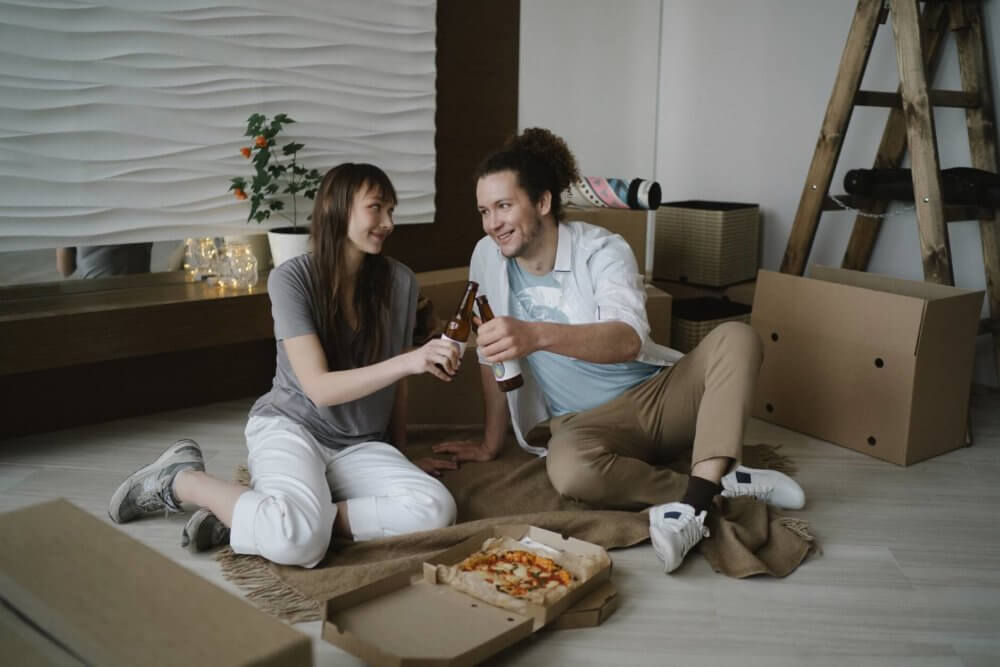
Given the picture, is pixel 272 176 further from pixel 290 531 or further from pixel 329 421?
pixel 290 531

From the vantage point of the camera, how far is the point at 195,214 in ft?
10.3

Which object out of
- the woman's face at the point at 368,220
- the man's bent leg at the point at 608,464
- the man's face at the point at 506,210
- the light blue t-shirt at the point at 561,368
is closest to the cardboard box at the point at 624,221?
the light blue t-shirt at the point at 561,368

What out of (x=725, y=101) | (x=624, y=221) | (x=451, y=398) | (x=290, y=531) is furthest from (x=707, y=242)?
(x=290, y=531)

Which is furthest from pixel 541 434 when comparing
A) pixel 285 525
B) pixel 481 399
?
pixel 285 525

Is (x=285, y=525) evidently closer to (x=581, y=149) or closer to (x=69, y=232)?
(x=69, y=232)

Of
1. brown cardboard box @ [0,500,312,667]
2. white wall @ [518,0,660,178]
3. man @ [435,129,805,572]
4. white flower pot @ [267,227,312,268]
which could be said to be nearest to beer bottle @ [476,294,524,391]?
man @ [435,129,805,572]

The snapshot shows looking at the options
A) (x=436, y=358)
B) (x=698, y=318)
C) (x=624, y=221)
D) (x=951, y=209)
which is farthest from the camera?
(x=624, y=221)

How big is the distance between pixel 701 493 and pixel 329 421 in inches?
36.6

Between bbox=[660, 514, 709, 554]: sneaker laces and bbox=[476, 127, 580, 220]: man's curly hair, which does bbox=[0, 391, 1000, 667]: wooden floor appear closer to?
bbox=[660, 514, 709, 554]: sneaker laces

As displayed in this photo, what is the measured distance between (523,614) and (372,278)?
3.08 ft

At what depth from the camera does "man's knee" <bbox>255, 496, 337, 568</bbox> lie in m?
1.92

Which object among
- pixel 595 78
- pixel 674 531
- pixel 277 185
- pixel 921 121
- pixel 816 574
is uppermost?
pixel 595 78

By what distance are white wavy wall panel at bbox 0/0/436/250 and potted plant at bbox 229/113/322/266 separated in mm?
53

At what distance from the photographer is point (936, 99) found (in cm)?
317
